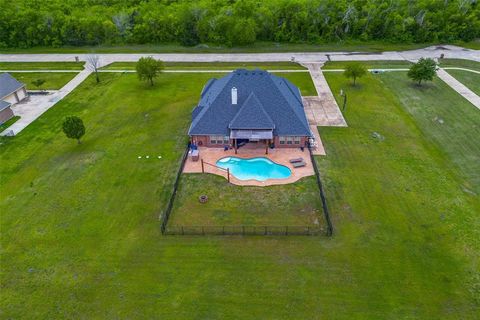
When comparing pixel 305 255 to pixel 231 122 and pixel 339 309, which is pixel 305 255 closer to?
pixel 339 309

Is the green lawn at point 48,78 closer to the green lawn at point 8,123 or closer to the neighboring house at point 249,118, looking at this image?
the green lawn at point 8,123

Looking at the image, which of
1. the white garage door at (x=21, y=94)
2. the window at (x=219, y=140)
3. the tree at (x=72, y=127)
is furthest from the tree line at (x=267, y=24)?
the tree at (x=72, y=127)

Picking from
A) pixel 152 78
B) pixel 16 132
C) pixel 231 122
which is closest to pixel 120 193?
pixel 231 122

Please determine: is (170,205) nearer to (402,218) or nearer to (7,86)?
(402,218)

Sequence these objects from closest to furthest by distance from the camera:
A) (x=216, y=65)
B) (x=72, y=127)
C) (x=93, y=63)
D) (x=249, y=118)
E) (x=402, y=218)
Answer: (x=402, y=218) < (x=249, y=118) < (x=72, y=127) < (x=93, y=63) < (x=216, y=65)

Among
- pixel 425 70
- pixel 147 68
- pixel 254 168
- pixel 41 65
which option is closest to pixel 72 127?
pixel 147 68

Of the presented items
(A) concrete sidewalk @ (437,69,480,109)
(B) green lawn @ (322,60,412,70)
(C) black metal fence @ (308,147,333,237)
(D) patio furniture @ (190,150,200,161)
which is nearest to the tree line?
(B) green lawn @ (322,60,412,70)

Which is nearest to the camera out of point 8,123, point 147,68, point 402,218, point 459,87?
point 402,218

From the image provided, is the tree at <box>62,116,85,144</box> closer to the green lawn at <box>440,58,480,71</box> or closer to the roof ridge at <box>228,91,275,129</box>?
the roof ridge at <box>228,91,275,129</box>
